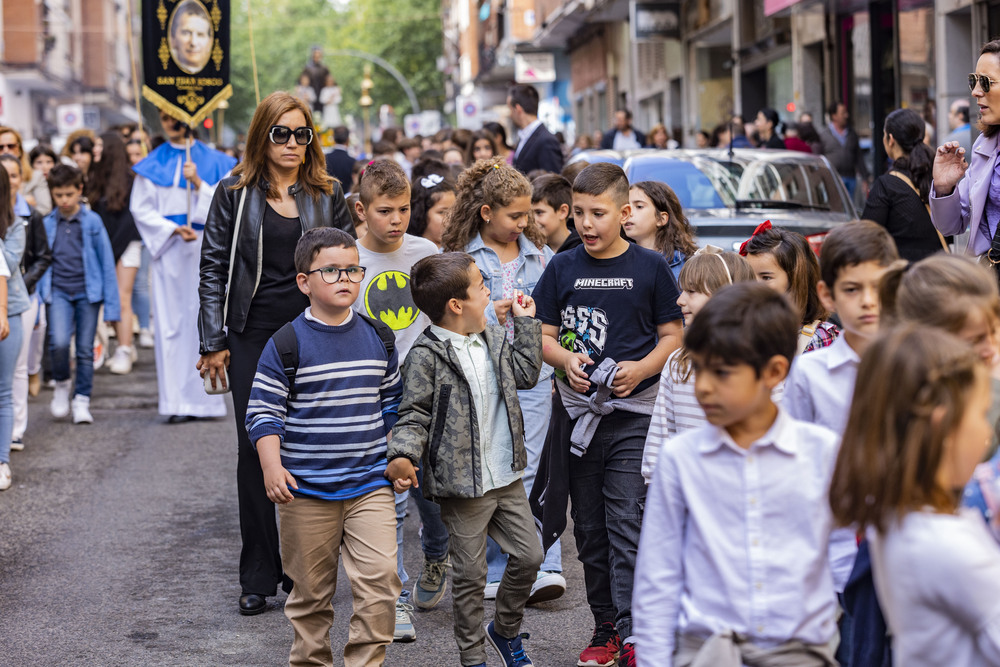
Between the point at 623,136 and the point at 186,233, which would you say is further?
the point at 623,136

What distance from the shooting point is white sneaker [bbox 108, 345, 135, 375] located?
13.3 m

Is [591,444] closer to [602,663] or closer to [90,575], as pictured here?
[602,663]

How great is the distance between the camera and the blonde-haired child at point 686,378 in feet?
13.5

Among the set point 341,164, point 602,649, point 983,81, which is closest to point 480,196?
point 602,649

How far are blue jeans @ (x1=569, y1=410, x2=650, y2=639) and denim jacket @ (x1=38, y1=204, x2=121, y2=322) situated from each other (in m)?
7.05

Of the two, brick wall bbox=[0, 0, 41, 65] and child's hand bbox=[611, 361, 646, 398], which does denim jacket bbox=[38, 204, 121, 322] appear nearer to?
child's hand bbox=[611, 361, 646, 398]

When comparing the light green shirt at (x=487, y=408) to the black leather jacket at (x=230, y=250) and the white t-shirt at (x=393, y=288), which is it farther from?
the black leather jacket at (x=230, y=250)

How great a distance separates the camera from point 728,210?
10383 millimetres

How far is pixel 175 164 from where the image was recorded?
10.2m

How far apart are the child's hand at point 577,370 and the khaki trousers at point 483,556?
0.40 metres

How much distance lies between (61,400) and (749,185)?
235 inches

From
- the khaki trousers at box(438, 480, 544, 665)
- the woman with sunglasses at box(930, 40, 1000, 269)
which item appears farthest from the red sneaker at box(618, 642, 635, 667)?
the woman with sunglasses at box(930, 40, 1000, 269)

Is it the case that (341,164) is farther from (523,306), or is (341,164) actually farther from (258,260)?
(523,306)

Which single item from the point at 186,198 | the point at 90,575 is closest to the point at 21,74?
the point at 186,198
